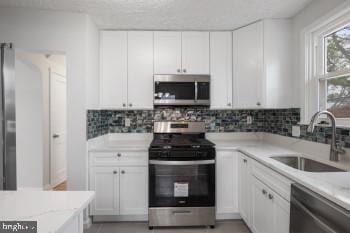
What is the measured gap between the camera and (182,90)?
2609 millimetres

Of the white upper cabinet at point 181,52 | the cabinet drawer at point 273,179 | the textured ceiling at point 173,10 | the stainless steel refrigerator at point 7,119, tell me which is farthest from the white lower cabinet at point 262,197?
the stainless steel refrigerator at point 7,119

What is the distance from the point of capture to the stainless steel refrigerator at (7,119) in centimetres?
131

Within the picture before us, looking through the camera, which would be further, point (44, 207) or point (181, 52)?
point (181, 52)

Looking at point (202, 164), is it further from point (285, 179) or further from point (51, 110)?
point (51, 110)

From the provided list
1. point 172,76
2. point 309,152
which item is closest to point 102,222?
point 172,76

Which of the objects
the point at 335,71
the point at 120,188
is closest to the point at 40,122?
the point at 120,188

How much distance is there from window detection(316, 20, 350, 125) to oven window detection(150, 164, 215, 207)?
4.04 feet

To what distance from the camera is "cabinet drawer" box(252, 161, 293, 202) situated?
1453mm

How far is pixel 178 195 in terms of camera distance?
233 cm

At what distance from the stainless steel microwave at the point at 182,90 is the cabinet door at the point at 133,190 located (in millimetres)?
817

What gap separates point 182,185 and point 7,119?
163 cm

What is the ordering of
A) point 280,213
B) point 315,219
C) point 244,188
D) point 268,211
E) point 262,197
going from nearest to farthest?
point 315,219 → point 280,213 → point 268,211 → point 262,197 → point 244,188

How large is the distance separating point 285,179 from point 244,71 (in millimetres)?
1459

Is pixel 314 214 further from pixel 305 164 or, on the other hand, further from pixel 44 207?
pixel 44 207
